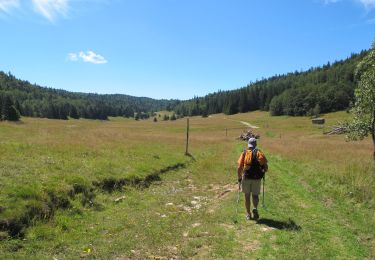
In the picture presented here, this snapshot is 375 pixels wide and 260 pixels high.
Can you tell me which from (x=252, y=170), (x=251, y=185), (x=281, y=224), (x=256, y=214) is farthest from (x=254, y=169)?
(x=281, y=224)

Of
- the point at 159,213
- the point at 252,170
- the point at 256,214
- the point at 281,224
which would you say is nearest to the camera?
the point at 281,224

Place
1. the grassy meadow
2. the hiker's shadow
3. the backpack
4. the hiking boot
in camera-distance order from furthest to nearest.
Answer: the hiking boot, the backpack, the hiker's shadow, the grassy meadow

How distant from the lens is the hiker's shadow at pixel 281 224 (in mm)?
11039

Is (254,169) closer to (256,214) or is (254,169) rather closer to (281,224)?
(256,214)

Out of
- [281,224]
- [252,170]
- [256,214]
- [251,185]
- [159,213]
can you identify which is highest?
[252,170]

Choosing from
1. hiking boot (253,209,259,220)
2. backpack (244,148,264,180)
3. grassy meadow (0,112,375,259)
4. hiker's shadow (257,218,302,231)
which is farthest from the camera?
hiking boot (253,209,259,220)

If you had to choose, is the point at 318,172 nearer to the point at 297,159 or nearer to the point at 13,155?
the point at 297,159

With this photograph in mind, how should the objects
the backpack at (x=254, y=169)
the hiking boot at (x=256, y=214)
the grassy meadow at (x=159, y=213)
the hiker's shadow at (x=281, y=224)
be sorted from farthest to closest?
the hiking boot at (x=256, y=214) → the backpack at (x=254, y=169) → the hiker's shadow at (x=281, y=224) → the grassy meadow at (x=159, y=213)

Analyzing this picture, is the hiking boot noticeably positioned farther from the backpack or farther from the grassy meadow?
the backpack

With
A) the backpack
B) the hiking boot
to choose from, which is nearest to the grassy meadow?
the hiking boot

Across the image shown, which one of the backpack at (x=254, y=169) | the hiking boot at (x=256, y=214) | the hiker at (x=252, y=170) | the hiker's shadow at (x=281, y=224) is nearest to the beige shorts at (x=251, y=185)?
the hiker at (x=252, y=170)

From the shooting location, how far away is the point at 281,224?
11.5 m

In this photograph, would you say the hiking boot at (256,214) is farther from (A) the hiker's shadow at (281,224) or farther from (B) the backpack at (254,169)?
(B) the backpack at (254,169)

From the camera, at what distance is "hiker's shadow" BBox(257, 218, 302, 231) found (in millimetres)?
11039
